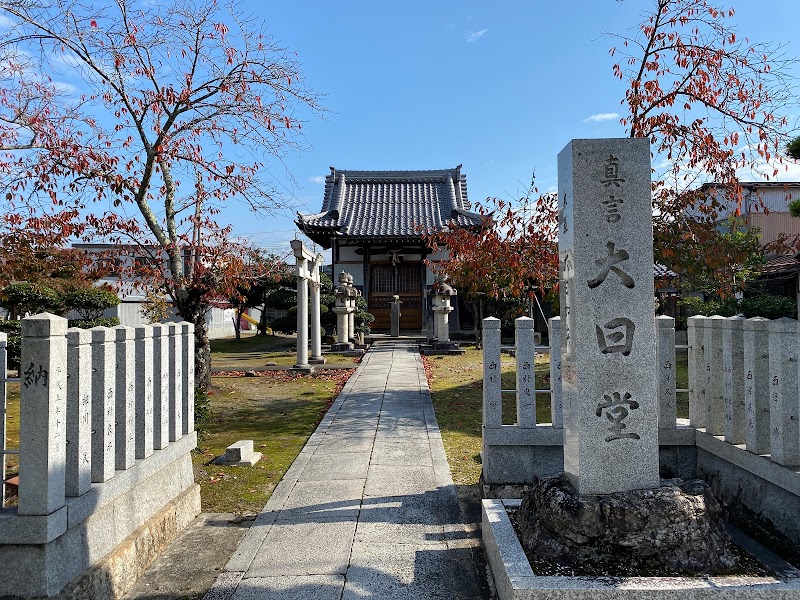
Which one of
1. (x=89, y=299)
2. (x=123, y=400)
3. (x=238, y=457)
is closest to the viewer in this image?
(x=123, y=400)

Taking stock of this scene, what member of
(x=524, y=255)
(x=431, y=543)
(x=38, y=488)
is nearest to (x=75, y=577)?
(x=38, y=488)

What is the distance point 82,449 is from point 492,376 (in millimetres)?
3316

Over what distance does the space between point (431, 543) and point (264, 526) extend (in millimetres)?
1453

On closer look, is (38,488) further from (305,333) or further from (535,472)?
(305,333)

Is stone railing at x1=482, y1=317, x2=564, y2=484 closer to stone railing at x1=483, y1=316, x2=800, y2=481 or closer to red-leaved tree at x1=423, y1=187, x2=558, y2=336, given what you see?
stone railing at x1=483, y1=316, x2=800, y2=481

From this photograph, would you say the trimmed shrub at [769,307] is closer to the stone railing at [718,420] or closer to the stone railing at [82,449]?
the stone railing at [718,420]

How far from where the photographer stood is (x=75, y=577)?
297cm

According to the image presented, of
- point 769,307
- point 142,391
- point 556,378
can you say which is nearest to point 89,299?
point 142,391

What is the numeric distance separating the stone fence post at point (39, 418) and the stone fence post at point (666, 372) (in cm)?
463

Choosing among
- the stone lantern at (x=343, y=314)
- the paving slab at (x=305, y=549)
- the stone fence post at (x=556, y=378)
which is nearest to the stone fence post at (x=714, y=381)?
the stone fence post at (x=556, y=378)

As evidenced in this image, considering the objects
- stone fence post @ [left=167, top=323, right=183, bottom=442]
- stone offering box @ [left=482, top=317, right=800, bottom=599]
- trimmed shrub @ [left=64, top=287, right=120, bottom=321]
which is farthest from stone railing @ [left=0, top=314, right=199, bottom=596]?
trimmed shrub @ [left=64, top=287, right=120, bottom=321]

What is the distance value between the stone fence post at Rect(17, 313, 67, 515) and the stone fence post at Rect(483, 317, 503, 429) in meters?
3.37

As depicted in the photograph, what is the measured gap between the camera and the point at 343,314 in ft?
62.3

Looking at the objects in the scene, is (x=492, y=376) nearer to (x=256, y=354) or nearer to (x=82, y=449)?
(x=82, y=449)
